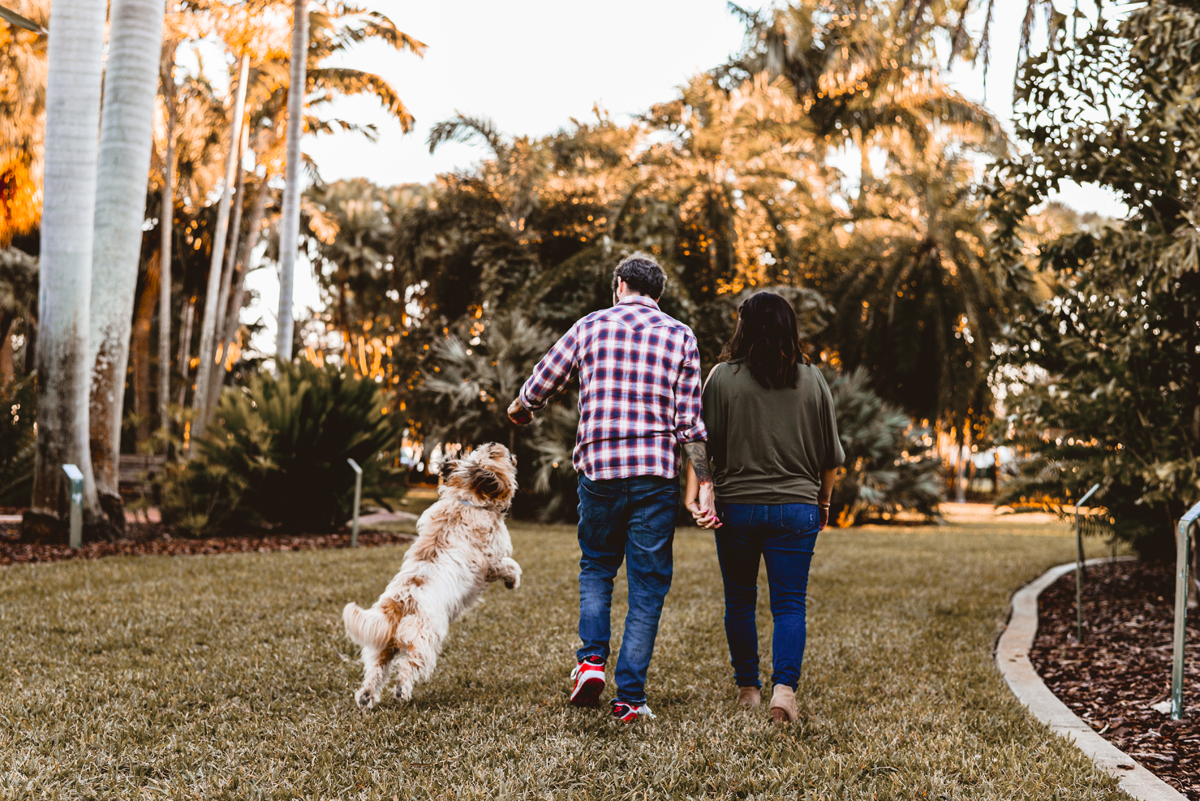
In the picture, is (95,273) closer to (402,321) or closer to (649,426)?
(649,426)

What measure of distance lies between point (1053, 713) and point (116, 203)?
9862 mm

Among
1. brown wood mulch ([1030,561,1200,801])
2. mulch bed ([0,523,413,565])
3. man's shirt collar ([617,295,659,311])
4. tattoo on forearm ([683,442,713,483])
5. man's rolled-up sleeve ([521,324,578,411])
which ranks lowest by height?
mulch bed ([0,523,413,565])

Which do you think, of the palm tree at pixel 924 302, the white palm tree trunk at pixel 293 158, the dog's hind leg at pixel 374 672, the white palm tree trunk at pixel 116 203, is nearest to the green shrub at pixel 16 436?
the white palm tree trunk at pixel 116 203

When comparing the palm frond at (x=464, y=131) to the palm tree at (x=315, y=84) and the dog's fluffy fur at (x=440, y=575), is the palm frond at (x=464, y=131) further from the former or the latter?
the dog's fluffy fur at (x=440, y=575)

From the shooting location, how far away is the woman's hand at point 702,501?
3.98m

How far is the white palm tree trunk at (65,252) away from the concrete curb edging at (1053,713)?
28.6 ft

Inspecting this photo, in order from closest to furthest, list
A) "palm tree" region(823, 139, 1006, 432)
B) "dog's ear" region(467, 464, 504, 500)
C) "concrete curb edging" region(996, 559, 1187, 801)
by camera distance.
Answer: "concrete curb edging" region(996, 559, 1187, 801), "dog's ear" region(467, 464, 504, 500), "palm tree" region(823, 139, 1006, 432)

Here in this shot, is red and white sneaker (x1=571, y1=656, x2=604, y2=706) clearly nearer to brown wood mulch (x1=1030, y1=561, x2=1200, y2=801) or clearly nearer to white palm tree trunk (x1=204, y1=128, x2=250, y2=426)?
brown wood mulch (x1=1030, y1=561, x2=1200, y2=801)

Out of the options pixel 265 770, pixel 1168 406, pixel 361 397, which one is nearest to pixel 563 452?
pixel 361 397

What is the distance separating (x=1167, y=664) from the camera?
5.57 metres

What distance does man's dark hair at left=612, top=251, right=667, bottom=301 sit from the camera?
4.19 metres

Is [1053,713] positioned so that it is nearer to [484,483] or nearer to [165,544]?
[484,483]

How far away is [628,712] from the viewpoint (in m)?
3.99

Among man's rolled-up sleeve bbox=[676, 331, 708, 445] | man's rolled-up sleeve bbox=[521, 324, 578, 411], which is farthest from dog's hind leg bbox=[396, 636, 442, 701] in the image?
man's rolled-up sleeve bbox=[676, 331, 708, 445]
